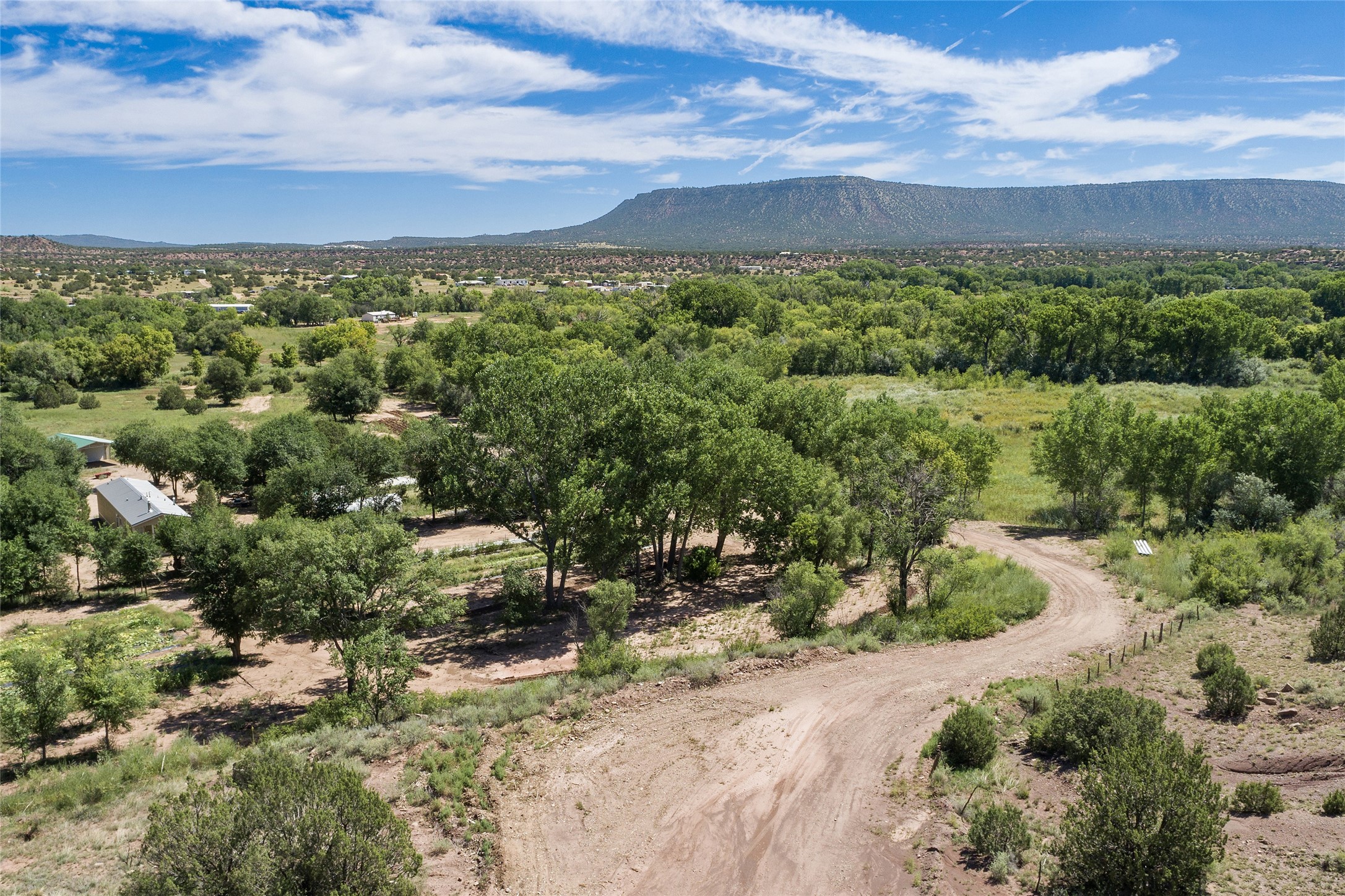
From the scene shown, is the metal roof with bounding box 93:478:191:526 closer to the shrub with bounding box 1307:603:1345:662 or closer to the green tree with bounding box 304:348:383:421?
the green tree with bounding box 304:348:383:421

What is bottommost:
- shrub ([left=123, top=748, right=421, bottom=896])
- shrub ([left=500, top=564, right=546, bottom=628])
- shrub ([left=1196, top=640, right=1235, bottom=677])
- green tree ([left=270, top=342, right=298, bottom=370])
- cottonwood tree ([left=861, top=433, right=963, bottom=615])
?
shrub ([left=500, top=564, right=546, bottom=628])

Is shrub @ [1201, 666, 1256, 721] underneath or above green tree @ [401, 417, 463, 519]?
underneath

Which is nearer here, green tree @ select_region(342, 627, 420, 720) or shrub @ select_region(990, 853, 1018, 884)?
shrub @ select_region(990, 853, 1018, 884)

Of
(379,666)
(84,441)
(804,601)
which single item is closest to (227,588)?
(379,666)

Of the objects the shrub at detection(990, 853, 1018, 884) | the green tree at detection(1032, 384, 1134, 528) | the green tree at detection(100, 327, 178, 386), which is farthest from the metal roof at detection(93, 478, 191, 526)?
the green tree at detection(100, 327, 178, 386)

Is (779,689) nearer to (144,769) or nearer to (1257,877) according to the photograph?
(1257,877)

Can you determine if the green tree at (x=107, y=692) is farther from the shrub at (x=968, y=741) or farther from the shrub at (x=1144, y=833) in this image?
the shrub at (x=1144, y=833)
